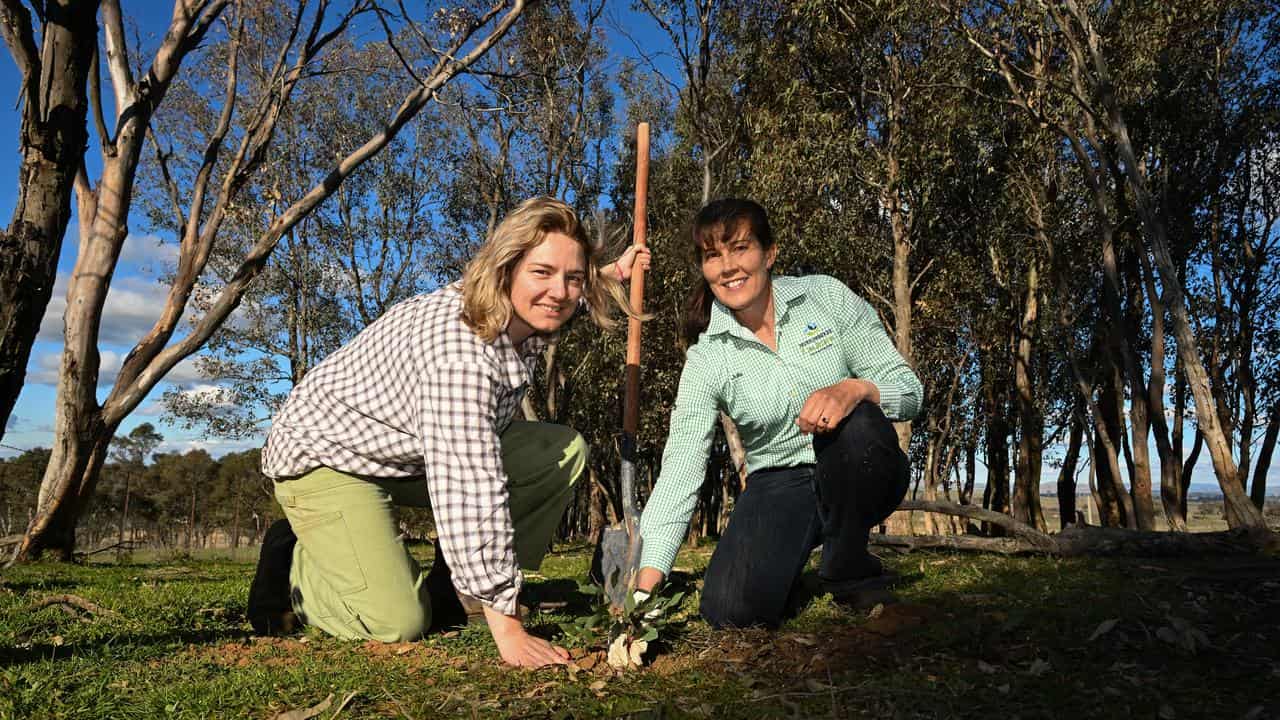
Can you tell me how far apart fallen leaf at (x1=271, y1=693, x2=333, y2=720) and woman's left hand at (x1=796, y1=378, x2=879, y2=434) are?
1.86 meters

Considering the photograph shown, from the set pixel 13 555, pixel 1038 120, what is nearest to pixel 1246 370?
pixel 1038 120

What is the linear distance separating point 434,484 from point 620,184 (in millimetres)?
17645

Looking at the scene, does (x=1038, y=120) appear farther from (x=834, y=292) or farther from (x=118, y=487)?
(x=118, y=487)

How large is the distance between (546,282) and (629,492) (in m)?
1.22

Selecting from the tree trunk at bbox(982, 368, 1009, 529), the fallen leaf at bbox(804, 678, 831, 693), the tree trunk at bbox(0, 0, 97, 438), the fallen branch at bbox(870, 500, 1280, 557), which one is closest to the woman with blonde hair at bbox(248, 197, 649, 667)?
the fallen leaf at bbox(804, 678, 831, 693)

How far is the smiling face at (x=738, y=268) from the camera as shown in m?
3.40

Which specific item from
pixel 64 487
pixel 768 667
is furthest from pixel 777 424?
pixel 64 487

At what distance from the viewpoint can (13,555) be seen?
25.9 feet

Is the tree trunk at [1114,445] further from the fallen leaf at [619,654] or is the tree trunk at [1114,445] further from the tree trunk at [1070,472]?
the fallen leaf at [619,654]

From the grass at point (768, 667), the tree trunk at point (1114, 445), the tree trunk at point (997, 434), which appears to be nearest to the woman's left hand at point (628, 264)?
the grass at point (768, 667)

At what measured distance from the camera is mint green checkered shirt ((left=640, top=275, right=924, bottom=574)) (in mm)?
3430

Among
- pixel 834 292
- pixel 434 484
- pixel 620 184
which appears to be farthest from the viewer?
pixel 620 184

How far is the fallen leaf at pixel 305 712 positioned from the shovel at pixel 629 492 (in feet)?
3.76

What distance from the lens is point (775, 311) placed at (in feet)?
11.9
